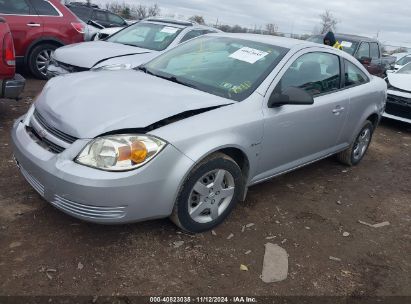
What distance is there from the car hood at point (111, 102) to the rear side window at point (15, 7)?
498 centimetres

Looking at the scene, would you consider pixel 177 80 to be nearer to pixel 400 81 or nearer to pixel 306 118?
pixel 306 118

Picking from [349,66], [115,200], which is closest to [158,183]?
[115,200]

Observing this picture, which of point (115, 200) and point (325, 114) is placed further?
point (325, 114)

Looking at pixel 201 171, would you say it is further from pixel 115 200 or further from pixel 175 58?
pixel 175 58

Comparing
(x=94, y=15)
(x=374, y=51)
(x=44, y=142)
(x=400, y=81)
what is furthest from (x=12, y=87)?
(x=94, y=15)

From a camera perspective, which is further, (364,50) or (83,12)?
(83,12)

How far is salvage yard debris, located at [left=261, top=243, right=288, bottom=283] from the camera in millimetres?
3000

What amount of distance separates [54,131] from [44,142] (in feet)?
0.44

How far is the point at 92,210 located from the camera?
277 cm

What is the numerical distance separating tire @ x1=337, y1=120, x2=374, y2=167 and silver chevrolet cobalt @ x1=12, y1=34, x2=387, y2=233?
0.79 metres

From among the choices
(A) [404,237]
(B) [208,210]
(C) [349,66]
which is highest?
(C) [349,66]

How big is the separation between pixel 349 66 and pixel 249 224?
8.11ft

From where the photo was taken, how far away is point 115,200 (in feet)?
9.01

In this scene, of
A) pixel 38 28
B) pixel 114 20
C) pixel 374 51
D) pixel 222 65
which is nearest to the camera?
pixel 222 65
